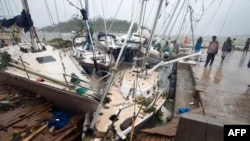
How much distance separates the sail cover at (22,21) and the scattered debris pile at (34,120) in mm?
3292

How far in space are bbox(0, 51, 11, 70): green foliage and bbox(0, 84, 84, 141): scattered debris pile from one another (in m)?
A: 1.46

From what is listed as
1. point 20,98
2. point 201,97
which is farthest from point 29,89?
point 201,97

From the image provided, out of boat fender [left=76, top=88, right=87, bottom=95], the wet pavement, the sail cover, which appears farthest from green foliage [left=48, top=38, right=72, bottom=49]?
the wet pavement

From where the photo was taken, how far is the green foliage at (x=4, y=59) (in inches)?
331

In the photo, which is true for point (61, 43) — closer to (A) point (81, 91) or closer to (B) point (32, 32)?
(B) point (32, 32)

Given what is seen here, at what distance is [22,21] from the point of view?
8242 millimetres

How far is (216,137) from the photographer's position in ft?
10.5

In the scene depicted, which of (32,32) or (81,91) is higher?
Answer: (32,32)

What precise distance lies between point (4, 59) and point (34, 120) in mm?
4353

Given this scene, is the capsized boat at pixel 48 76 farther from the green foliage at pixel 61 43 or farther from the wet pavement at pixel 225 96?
the wet pavement at pixel 225 96

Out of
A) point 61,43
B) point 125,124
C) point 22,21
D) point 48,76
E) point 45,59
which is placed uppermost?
point 22,21

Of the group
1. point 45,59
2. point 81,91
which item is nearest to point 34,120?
point 81,91

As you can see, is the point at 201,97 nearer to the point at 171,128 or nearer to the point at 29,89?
the point at 171,128

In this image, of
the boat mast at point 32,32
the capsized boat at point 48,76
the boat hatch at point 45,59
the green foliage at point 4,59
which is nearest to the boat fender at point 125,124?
the capsized boat at point 48,76
